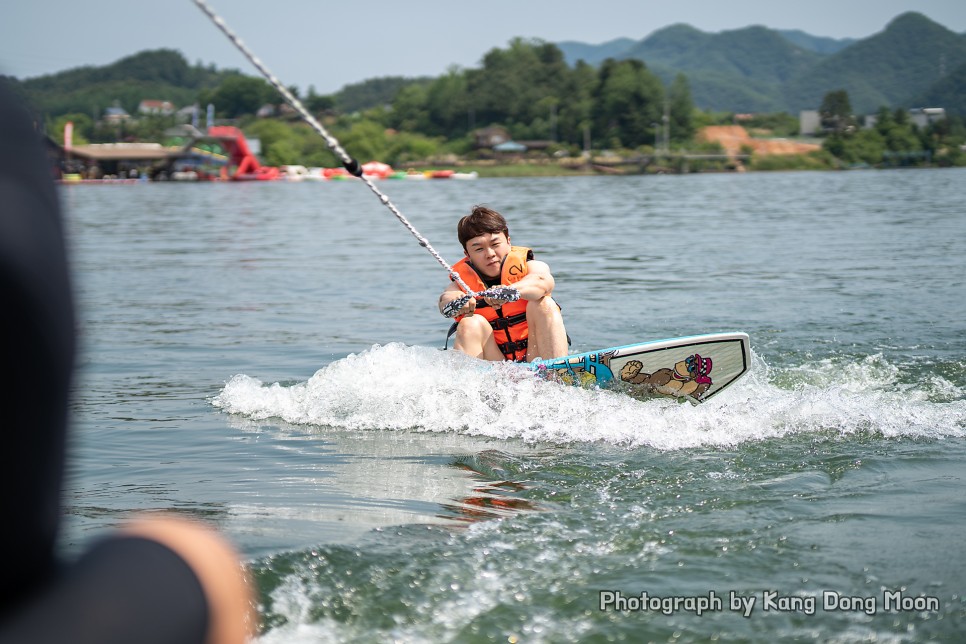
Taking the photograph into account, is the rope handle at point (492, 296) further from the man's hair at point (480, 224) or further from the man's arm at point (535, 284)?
the man's hair at point (480, 224)

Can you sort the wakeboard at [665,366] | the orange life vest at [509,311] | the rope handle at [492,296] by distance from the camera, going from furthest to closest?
the orange life vest at [509,311] → the wakeboard at [665,366] → the rope handle at [492,296]

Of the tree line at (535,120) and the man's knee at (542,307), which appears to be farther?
the tree line at (535,120)

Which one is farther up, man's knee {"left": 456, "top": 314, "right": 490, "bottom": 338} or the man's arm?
the man's arm

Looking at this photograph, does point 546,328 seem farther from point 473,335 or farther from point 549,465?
point 549,465

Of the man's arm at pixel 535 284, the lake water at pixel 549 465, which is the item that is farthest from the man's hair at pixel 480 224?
the lake water at pixel 549 465

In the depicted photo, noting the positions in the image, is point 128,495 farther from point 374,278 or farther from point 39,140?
point 374,278

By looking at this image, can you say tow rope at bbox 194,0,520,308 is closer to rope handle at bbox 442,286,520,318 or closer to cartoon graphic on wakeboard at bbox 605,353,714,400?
Answer: rope handle at bbox 442,286,520,318

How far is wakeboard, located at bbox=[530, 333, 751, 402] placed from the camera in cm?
748

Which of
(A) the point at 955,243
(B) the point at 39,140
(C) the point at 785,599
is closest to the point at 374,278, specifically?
(A) the point at 955,243

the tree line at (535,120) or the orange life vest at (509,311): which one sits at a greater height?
the tree line at (535,120)

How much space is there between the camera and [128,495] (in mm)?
5598

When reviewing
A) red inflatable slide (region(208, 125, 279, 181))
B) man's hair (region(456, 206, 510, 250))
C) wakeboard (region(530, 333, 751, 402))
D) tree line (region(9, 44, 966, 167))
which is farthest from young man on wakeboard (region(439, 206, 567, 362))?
tree line (region(9, 44, 966, 167))

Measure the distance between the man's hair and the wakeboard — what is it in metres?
1.04

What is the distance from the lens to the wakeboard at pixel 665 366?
24.5 ft
